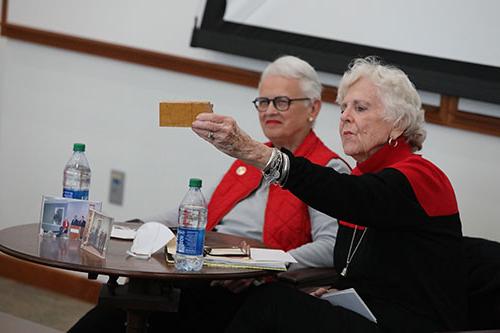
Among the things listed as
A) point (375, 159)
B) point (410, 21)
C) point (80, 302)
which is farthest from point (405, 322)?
point (80, 302)

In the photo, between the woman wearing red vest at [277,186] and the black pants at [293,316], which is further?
the woman wearing red vest at [277,186]

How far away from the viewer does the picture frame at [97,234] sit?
244 centimetres

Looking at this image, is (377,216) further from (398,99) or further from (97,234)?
(97,234)

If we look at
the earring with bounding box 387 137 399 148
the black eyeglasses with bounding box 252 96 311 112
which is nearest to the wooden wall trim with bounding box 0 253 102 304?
the black eyeglasses with bounding box 252 96 311 112

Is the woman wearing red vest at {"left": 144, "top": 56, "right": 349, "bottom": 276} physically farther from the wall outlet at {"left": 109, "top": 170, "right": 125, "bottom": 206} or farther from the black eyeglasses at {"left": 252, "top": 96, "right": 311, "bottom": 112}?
the wall outlet at {"left": 109, "top": 170, "right": 125, "bottom": 206}

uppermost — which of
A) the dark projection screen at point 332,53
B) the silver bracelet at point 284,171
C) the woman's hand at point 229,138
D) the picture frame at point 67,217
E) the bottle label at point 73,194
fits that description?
the dark projection screen at point 332,53

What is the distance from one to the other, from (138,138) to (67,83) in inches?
19.8

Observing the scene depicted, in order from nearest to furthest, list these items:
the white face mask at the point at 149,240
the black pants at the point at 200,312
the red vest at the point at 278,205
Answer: the white face mask at the point at 149,240 → the black pants at the point at 200,312 → the red vest at the point at 278,205

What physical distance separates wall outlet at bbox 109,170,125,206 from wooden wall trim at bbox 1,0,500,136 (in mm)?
563

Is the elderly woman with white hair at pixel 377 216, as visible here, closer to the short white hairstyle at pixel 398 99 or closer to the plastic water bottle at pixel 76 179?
the short white hairstyle at pixel 398 99

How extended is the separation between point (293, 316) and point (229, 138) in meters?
0.51

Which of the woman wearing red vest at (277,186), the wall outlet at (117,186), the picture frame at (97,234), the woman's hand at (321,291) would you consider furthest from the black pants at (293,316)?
the wall outlet at (117,186)

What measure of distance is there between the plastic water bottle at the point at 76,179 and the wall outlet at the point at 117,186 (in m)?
1.42

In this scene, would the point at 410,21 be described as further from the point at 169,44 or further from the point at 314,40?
the point at 169,44
